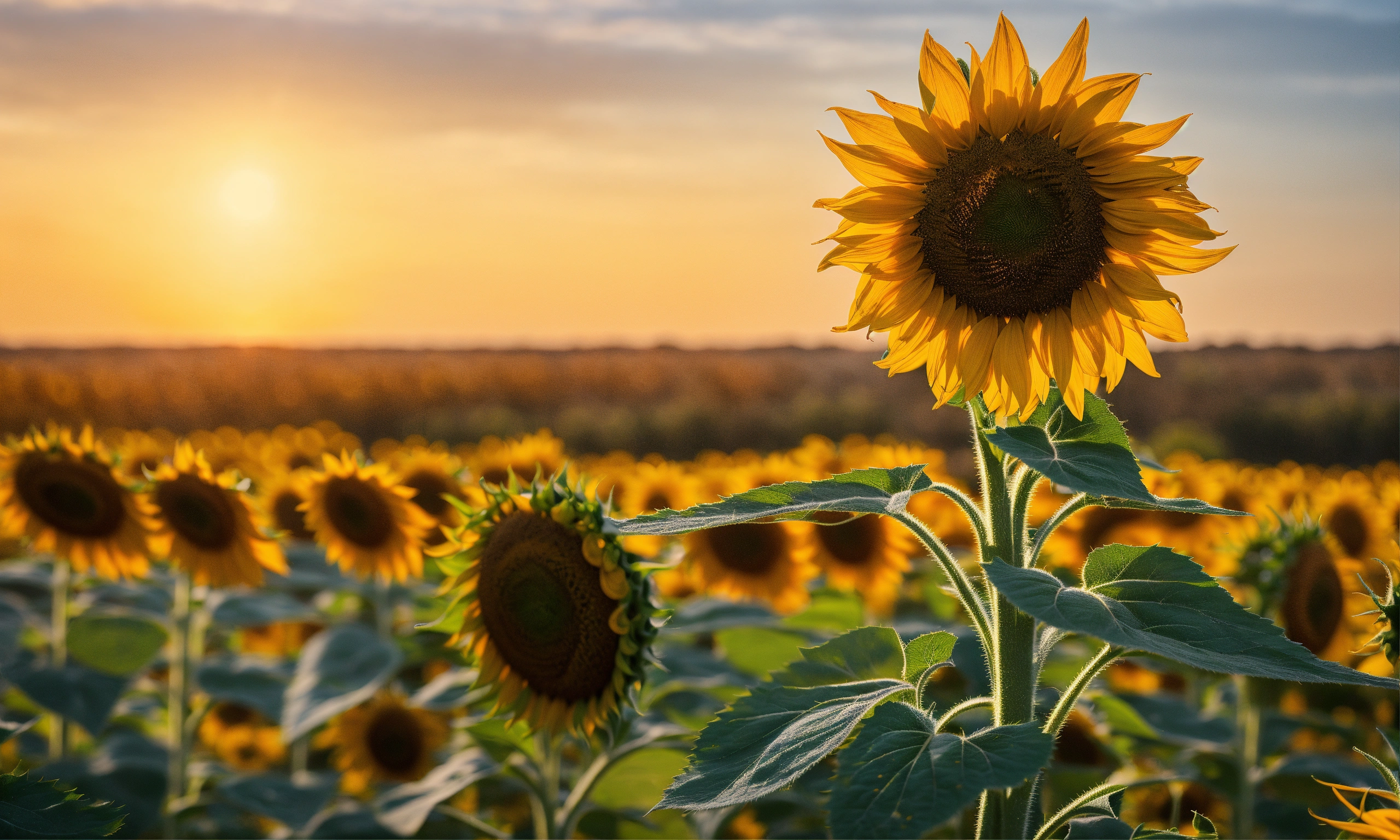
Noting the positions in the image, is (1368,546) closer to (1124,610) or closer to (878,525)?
(878,525)

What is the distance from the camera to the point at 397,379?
32531 mm

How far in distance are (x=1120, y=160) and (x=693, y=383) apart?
35.8 m

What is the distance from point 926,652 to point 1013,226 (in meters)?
0.81

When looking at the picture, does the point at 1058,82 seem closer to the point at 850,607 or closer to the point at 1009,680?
the point at 1009,680

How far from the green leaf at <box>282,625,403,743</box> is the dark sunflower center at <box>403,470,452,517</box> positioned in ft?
2.73

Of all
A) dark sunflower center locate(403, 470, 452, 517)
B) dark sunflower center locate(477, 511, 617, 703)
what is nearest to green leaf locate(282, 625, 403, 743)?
dark sunflower center locate(403, 470, 452, 517)

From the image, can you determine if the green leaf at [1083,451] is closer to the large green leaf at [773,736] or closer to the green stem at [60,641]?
the large green leaf at [773,736]

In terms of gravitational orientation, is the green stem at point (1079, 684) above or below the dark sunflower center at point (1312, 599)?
above

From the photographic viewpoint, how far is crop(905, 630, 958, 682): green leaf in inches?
71.2

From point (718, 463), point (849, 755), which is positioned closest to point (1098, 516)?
point (718, 463)

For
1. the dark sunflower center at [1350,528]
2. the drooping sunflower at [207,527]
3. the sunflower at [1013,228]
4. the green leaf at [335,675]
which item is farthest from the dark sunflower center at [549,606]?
the dark sunflower center at [1350,528]

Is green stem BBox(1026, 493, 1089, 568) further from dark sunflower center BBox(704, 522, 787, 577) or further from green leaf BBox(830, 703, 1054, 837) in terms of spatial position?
dark sunflower center BBox(704, 522, 787, 577)

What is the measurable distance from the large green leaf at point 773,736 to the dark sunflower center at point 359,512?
2.60 metres

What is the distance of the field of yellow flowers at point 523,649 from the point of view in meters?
2.37
